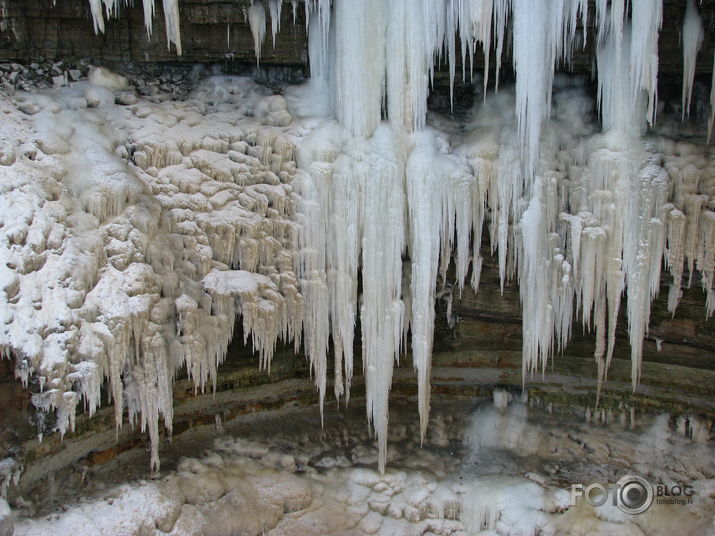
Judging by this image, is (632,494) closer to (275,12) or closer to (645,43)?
(645,43)

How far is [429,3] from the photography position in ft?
21.7

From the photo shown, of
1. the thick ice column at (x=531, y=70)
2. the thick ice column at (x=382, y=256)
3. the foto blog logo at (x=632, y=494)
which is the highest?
the thick ice column at (x=531, y=70)

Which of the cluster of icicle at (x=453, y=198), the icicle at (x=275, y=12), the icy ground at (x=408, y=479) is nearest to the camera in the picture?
the icy ground at (x=408, y=479)

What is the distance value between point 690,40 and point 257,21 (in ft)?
13.7

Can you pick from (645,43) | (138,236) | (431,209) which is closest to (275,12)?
(431,209)

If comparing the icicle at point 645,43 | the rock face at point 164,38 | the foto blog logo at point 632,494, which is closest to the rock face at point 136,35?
the rock face at point 164,38

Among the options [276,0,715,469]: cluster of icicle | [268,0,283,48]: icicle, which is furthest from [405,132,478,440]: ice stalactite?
[268,0,283,48]: icicle

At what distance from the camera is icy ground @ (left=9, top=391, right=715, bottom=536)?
21.3 feet

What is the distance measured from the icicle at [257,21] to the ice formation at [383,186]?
3cm

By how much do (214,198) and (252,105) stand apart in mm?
1313

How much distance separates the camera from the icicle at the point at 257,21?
7.10 m

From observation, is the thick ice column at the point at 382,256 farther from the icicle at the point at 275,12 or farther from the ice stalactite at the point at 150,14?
the ice stalactite at the point at 150,14

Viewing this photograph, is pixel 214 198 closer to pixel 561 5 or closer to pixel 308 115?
→ pixel 308 115

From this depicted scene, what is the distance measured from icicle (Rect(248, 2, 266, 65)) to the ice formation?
0.09 ft
